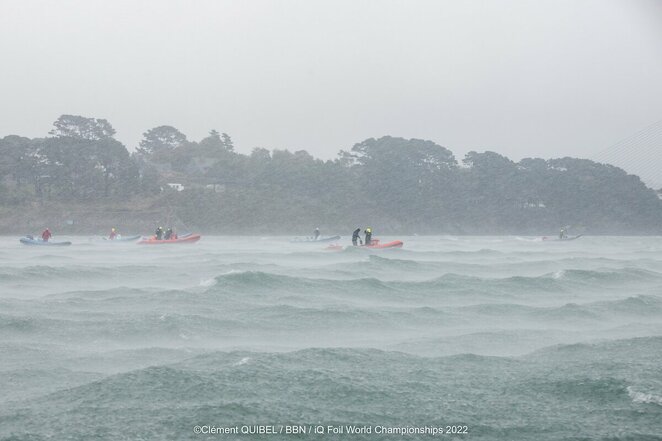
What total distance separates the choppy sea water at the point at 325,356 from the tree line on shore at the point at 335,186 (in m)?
51.4

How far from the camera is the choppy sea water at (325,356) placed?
697 centimetres

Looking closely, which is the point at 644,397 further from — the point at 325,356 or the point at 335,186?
the point at 335,186

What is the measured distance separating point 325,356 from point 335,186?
69.0m

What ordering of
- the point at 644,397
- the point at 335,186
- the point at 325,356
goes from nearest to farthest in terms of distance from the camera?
the point at 644,397, the point at 325,356, the point at 335,186

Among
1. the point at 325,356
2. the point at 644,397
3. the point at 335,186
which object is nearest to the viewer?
the point at 644,397

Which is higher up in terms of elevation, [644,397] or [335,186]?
[335,186]

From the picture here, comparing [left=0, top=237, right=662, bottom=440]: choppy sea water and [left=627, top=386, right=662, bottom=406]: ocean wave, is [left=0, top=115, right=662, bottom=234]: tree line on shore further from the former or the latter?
[left=627, top=386, right=662, bottom=406]: ocean wave

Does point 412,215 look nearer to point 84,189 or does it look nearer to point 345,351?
point 84,189

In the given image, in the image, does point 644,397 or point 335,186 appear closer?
point 644,397

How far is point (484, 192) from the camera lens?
83312 mm

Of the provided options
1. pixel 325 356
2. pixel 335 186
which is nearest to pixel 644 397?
pixel 325 356

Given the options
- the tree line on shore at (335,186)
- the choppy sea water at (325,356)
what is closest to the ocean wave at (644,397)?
the choppy sea water at (325,356)

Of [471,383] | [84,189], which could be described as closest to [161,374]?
[471,383]

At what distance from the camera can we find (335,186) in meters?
78.4
